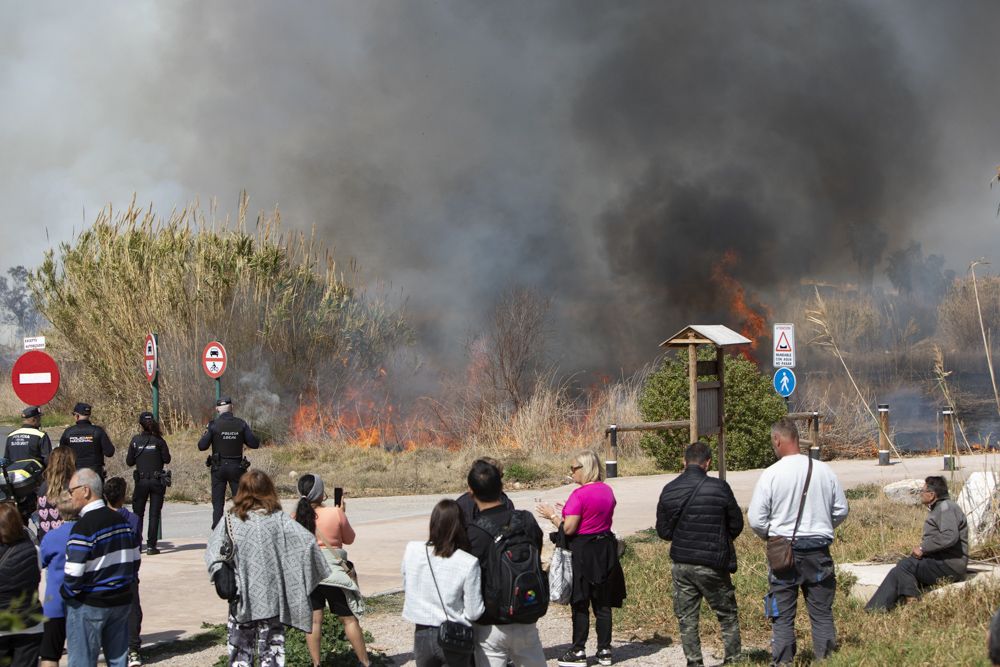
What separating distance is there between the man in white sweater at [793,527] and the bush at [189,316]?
1763 cm

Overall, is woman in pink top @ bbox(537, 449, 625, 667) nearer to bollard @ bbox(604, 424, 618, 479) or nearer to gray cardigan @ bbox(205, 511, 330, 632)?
gray cardigan @ bbox(205, 511, 330, 632)

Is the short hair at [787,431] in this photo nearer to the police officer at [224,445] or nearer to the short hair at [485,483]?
the short hair at [485,483]

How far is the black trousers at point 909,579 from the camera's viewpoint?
723 cm

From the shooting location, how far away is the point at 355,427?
22.6 m

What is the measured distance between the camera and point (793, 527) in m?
5.73

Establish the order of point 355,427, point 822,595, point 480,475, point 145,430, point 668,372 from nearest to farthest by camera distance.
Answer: point 480,475, point 822,595, point 145,430, point 668,372, point 355,427

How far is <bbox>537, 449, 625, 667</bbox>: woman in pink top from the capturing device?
6297mm

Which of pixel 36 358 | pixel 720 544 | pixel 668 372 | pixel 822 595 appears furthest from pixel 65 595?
pixel 668 372

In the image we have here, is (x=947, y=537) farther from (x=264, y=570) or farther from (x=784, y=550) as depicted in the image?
(x=264, y=570)

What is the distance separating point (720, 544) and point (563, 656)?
51.5 inches

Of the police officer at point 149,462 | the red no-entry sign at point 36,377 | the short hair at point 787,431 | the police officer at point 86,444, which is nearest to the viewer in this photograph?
the short hair at point 787,431

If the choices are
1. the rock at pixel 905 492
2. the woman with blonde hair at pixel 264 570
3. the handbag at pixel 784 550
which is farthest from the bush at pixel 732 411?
the woman with blonde hair at pixel 264 570

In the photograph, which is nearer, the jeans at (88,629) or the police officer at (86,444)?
the jeans at (88,629)

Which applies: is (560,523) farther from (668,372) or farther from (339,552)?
(668,372)
